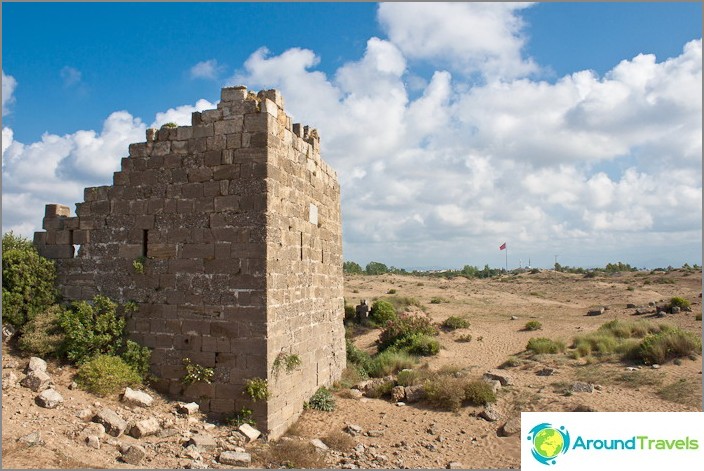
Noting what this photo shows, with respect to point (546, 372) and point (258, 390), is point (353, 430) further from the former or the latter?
point (546, 372)

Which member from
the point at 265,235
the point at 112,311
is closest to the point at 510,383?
the point at 265,235

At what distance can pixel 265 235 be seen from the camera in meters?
7.94

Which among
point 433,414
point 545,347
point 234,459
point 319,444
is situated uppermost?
point 234,459

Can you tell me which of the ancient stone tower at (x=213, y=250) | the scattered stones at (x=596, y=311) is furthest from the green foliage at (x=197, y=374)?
the scattered stones at (x=596, y=311)

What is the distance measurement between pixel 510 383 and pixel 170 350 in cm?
766

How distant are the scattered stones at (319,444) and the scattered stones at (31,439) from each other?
369 cm

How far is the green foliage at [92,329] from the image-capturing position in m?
8.29

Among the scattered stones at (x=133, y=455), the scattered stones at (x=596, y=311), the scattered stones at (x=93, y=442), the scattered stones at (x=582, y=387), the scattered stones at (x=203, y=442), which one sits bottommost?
the scattered stones at (x=582, y=387)

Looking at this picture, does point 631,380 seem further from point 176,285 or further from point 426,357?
point 176,285

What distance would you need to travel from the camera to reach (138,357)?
8414 millimetres

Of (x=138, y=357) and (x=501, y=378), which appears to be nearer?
(x=138, y=357)

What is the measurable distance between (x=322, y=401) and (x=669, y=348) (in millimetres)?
10007

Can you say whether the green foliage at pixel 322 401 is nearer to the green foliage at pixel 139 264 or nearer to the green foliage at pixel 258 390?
the green foliage at pixel 258 390

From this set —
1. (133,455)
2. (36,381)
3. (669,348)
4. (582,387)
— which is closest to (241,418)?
(133,455)
